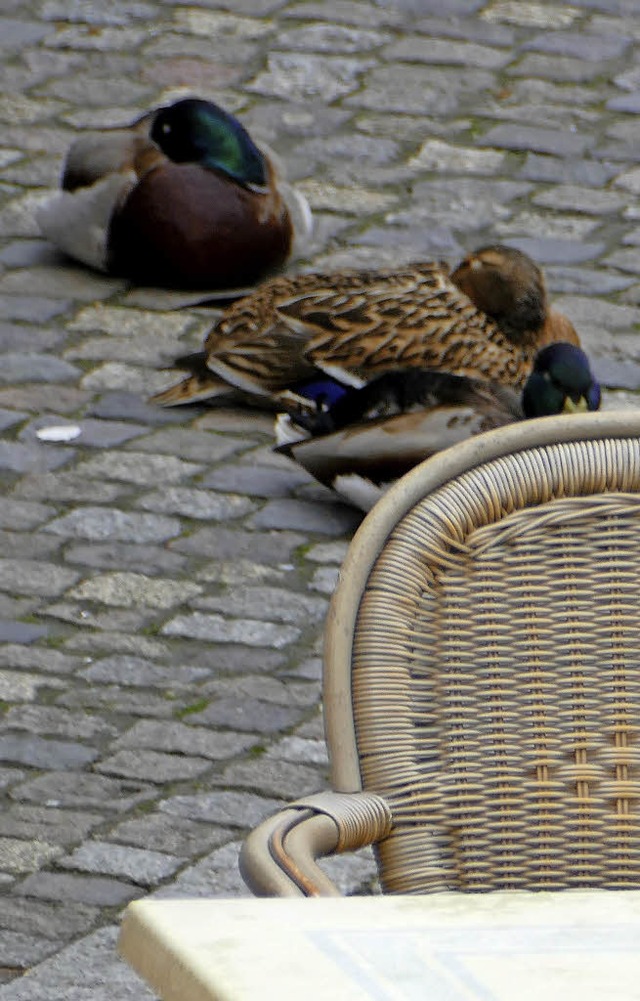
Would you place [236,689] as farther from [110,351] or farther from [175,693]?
[110,351]

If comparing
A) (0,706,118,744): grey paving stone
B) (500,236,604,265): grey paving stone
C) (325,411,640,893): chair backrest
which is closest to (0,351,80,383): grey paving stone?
(500,236,604,265): grey paving stone

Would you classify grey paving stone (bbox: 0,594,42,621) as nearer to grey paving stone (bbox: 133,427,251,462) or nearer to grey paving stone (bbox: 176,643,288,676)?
grey paving stone (bbox: 176,643,288,676)

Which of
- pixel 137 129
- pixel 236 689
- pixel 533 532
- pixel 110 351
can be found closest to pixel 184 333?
pixel 110 351

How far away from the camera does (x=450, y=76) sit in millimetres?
8281

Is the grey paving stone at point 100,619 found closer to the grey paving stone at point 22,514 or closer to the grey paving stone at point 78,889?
the grey paving stone at point 22,514

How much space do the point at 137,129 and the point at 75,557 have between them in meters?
2.25

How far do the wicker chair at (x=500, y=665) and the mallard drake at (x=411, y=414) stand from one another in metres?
2.51

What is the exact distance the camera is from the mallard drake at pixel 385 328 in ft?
17.8

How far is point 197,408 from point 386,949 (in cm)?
449

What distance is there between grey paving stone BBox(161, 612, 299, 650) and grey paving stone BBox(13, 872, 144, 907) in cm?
110

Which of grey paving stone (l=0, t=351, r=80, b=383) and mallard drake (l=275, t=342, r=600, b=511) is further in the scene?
grey paving stone (l=0, t=351, r=80, b=383)

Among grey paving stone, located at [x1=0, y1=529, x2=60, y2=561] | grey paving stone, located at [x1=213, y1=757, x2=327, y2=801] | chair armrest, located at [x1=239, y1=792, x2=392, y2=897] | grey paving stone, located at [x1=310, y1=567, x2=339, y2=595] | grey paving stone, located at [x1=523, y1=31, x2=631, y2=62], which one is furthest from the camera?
grey paving stone, located at [x1=523, y1=31, x2=631, y2=62]

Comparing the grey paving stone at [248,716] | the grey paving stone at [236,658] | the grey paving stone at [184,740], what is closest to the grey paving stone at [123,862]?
the grey paving stone at [184,740]

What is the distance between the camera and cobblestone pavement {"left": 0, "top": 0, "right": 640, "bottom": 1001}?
13.0 feet
